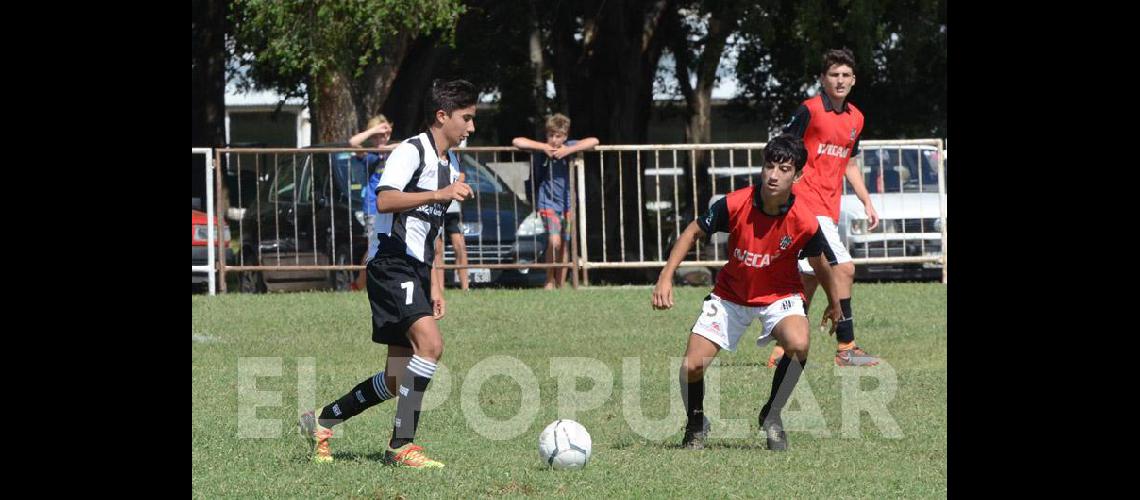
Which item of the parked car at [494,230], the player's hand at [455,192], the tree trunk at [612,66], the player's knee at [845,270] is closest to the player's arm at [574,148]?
the parked car at [494,230]

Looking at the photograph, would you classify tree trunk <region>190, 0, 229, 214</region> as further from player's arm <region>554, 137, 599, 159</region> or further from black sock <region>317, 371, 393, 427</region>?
black sock <region>317, 371, 393, 427</region>

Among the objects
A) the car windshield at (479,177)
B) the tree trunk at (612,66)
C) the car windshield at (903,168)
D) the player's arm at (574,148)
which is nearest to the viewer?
the player's arm at (574,148)

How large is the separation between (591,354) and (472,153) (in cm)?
689

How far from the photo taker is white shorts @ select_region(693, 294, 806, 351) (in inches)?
321

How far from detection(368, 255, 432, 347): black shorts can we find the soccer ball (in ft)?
2.66

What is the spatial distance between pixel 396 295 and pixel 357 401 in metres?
0.56

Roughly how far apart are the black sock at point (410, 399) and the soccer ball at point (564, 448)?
1.97ft

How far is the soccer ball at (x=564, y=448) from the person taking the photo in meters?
7.50

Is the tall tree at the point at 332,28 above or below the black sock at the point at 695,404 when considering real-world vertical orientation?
above

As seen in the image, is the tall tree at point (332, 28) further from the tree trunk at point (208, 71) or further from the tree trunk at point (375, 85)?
the tree trunk at point (208, 71)

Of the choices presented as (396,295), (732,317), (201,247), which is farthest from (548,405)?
(201,247)
